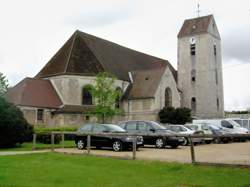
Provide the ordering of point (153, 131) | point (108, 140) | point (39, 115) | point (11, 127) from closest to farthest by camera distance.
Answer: point (108, 140)
point (153, 131)
point (11, 127)
point (39, 115)

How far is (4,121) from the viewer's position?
2459cm

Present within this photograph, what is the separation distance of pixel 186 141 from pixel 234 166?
532 inches

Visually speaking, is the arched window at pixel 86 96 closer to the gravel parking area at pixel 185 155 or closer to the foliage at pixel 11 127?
the foliage at pixel 11 127

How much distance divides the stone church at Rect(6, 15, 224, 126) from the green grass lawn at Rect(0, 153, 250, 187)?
3274 centimetres

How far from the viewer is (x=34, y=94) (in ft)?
153

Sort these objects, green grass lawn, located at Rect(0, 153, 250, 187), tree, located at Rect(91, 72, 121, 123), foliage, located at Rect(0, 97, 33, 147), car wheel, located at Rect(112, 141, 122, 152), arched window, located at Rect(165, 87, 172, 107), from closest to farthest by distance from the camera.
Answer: green grass lawn, located at Rect(0, 153, 250, 187)
car wheel, located at Rect(112, 141, 122, 152)
foliage, located at Rect(0, 97, 33, 147)
tree, located at Rect(91, 72, 121, 123)
arched window, located at Rect(165, 87, 172, 107)

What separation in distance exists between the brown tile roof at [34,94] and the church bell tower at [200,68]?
24.0m

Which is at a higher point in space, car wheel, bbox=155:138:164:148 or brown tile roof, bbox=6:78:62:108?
brown tile roof, bbox=6:78:62:108

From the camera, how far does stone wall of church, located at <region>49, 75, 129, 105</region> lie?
164 feet

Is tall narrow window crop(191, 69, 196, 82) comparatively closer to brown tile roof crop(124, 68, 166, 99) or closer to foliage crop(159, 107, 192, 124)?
brown tile roof crop(124, 68, 166, 99)

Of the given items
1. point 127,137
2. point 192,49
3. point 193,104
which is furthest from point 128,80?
point 127,137

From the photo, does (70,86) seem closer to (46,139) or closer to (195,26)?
(46,139)

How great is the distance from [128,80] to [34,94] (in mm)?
15399

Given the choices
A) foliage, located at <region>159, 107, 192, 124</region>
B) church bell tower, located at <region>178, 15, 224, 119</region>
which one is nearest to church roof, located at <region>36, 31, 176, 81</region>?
foliage, located at <region>159, 107, 192, 124</region>
